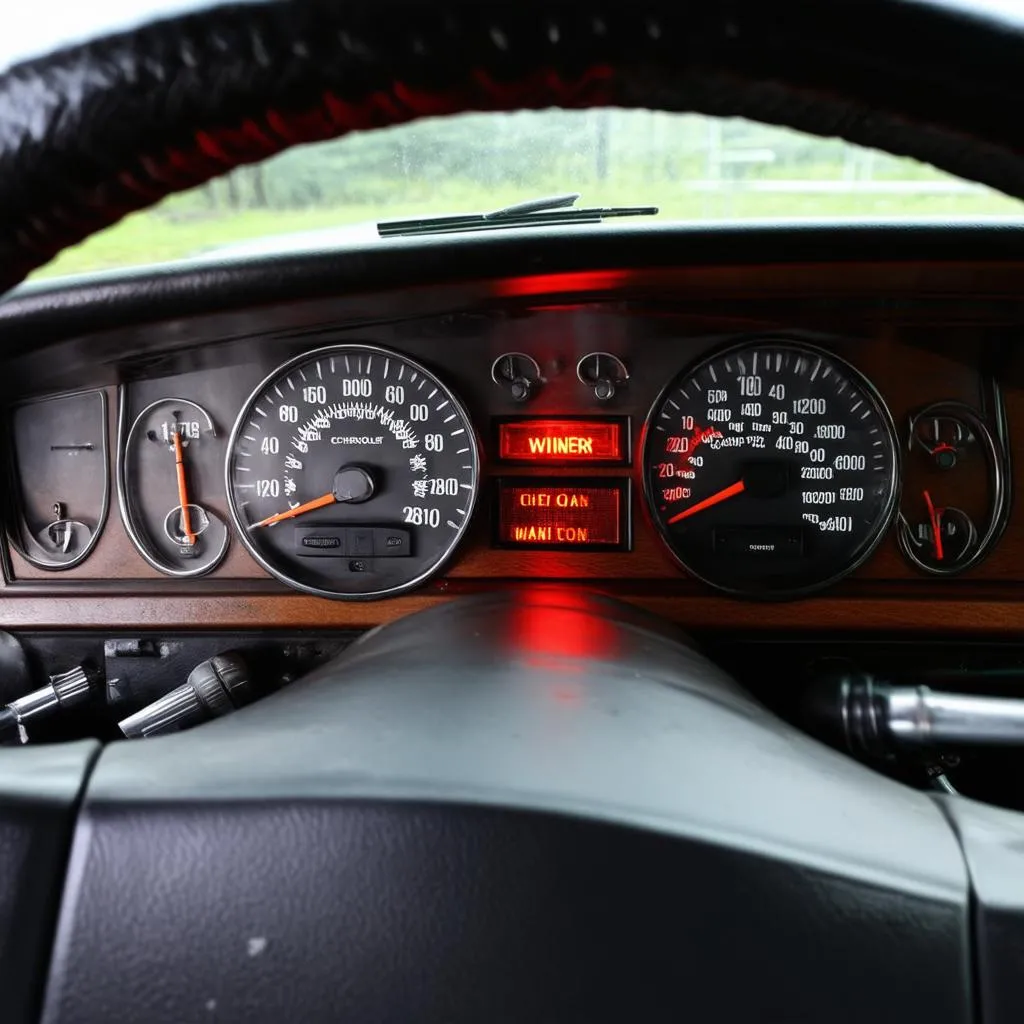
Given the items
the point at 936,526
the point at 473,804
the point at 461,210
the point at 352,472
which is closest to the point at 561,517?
the point at 352,472

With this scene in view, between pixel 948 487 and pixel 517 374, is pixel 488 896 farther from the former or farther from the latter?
pixel 948 487

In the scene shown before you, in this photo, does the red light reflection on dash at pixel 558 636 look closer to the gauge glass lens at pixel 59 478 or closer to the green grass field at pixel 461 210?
the green grass field at pixel 461 210

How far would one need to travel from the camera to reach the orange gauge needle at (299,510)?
2.90 metres

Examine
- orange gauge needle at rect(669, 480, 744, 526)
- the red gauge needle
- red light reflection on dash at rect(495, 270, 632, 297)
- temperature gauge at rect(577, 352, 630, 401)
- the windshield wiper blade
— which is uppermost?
the windshield wiper blade

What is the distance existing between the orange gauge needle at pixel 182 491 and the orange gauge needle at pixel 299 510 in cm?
17

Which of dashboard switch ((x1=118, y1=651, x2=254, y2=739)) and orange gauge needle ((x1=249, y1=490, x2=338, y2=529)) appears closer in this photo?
dashboard switch ((x1=118, y1=651, x2=254, y2=739))

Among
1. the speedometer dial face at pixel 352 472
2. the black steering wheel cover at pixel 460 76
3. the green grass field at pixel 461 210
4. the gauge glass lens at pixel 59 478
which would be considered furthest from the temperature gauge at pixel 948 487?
the black steering wheel cover at pixel 460 76

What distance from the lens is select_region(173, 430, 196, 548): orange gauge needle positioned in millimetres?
2955

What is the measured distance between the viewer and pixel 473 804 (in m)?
1.04

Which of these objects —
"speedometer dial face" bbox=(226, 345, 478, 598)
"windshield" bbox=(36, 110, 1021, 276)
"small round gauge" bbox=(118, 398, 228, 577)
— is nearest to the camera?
"windshield" bbox=(36, 110, 1021, 276)

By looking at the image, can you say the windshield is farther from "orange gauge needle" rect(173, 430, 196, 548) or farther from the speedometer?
"orange gauge needle" rect(173, 430, 196, 548)

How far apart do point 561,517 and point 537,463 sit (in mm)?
145

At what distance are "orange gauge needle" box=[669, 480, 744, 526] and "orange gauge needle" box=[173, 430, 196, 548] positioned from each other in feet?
3.90

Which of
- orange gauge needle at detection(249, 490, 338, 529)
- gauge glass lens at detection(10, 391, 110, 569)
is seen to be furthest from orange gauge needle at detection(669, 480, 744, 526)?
gauge glass lens at detection(10, 391, 110, 569)
